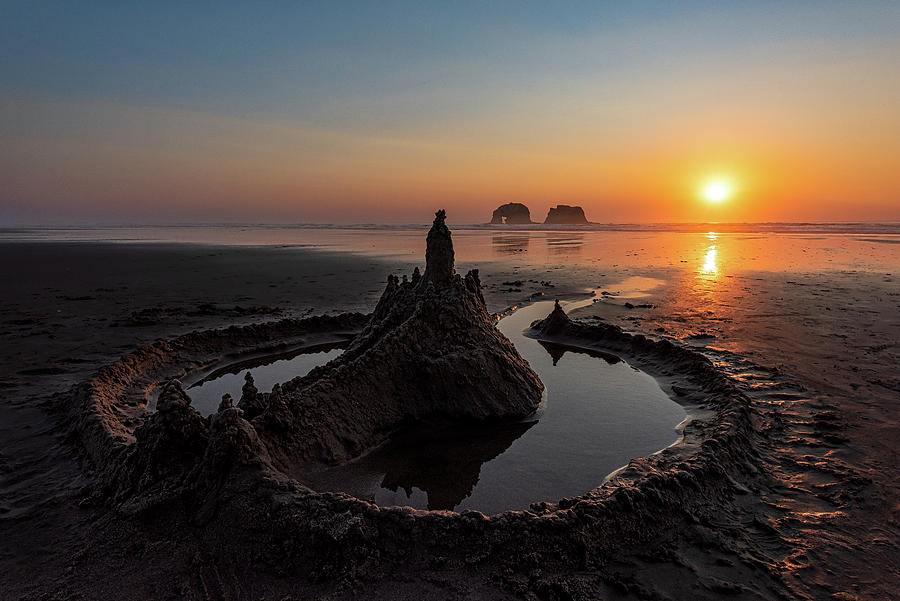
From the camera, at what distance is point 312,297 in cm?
1253

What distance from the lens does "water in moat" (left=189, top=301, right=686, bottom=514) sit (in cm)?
377

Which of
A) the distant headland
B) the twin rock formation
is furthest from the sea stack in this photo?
the distant headland

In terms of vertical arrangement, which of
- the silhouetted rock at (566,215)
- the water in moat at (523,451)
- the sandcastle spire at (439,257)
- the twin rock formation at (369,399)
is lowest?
the water in moat at (523,451)

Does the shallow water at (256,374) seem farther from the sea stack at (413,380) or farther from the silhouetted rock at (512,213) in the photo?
the silhouetted rock at (512,213)

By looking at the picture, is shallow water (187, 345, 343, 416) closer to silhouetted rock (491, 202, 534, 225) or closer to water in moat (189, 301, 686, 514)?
water in moat (189, 301, 686, 514)

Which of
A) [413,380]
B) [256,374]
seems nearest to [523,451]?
[413,380]

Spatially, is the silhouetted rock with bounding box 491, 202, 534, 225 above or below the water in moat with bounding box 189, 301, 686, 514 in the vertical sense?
above

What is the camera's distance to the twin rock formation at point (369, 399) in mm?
3305

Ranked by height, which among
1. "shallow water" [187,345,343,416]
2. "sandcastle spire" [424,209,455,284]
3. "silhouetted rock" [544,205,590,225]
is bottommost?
"shallow water" [187,345,343,416]

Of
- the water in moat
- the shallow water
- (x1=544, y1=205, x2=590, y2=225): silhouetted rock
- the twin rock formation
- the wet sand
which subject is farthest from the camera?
(x1=544, y1=205, x2=590, y2=225): silhouetted rock

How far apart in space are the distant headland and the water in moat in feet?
395

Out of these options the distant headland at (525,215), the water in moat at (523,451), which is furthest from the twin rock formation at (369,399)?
the distant headland at (525,215)

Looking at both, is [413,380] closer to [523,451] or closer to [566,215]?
[523,451]

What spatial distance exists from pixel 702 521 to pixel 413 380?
2817 millimetres
